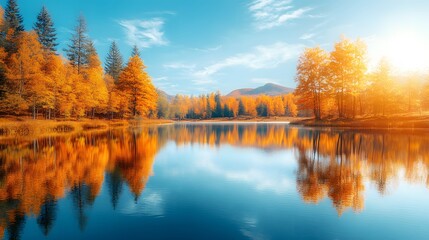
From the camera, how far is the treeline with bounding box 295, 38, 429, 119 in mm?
42625

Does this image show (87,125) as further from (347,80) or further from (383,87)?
(383,87)

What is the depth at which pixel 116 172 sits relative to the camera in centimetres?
1208

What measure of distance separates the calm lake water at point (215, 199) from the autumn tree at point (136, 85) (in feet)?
142

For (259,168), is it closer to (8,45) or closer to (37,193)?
(37,193)

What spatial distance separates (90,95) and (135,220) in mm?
48666

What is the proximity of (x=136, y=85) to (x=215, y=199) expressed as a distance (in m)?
52.0

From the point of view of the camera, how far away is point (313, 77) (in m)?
48.8

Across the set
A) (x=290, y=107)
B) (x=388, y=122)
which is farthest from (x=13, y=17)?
(x=290, y=107)

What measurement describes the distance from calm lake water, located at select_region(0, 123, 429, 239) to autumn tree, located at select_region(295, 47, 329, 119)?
1389 inches

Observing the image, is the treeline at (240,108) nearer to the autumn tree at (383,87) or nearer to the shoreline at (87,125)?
the autumn tree at (383,87)

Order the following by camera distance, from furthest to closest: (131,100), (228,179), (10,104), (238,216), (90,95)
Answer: (131,100) → (90,95) → (10,104) → (228,179) → (238,216)

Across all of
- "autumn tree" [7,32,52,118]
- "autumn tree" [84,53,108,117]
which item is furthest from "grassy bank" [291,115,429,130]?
"autumn tree" [7,32,52,118]

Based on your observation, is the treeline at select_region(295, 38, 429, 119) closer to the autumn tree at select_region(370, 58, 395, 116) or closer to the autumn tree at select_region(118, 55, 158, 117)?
the autumn tree at select_region(370, 58, 395, 116)

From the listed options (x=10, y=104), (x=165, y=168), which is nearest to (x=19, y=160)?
(x=165, y=168)
